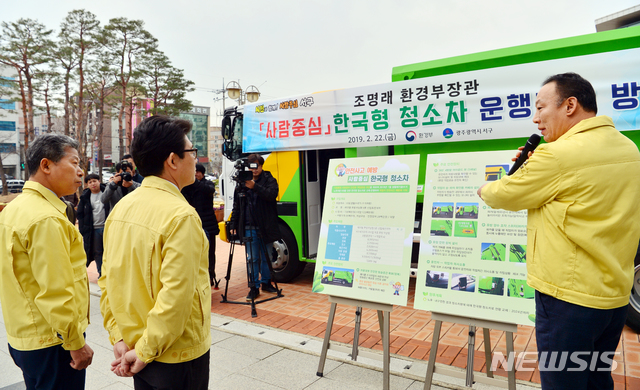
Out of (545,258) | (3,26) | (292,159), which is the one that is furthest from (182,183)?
(3,26)

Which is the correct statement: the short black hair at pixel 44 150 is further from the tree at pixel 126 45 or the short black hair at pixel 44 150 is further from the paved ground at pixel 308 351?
the tree at pixel 126 45

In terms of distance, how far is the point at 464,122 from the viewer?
173 inches

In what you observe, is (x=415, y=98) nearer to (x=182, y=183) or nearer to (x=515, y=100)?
(x=515, y=100)

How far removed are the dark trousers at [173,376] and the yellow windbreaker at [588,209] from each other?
154cm

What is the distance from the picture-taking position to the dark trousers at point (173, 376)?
1505 millimetres

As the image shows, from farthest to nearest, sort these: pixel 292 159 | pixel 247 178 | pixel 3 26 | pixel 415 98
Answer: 1. pixel 3 26
2. pixel 292 159
3. pixel 247 178
4. pixel 415 98

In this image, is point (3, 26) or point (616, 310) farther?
point (3, 26)

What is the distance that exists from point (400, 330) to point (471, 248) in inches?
73.8

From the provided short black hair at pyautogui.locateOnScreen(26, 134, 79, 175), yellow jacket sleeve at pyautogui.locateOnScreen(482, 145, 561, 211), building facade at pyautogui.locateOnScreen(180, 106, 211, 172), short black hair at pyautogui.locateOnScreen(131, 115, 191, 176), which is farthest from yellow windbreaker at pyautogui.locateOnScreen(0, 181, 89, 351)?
building facade at pyautogui.locateOnScreen(180, 106, 211, 172)

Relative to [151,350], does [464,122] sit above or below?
above

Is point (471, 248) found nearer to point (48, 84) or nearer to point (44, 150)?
point (44, 150)

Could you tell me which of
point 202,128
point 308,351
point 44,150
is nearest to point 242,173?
point 308,351

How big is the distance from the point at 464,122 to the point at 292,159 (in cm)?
259

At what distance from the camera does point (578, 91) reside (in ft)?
5.97
